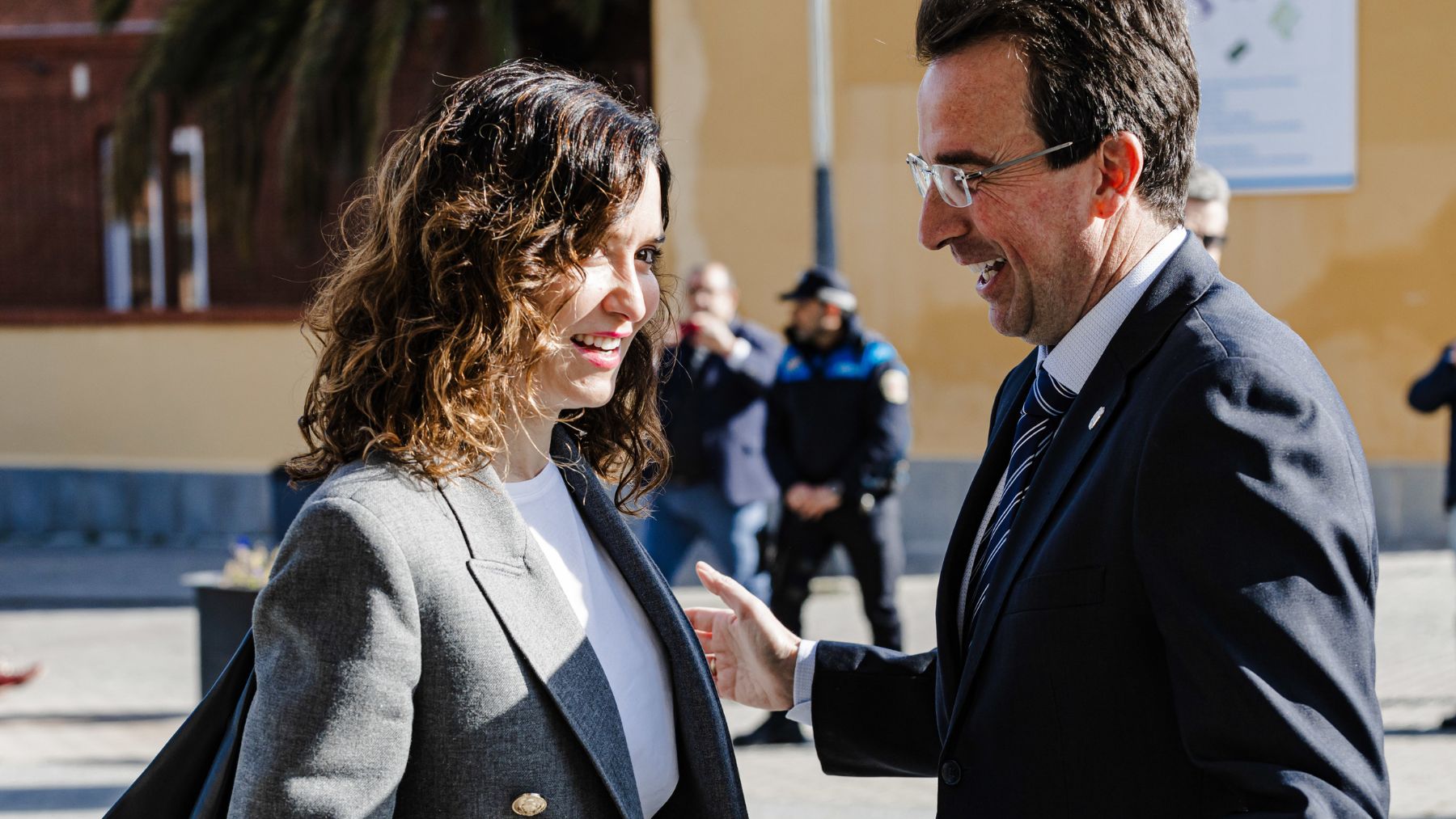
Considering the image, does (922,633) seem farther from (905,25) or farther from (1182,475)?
(1182,475)

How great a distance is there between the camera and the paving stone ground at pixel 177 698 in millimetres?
5262

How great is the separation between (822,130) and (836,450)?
440 cm

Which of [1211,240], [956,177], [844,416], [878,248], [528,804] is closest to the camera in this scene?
[528,804]

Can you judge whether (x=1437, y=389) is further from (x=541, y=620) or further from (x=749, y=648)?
(x=541, y=620)

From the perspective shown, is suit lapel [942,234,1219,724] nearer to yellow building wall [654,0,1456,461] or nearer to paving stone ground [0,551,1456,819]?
paving stone ground [0,551,1456,819]

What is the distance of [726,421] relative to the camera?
6.96 meters

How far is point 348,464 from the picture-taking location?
6.05ft

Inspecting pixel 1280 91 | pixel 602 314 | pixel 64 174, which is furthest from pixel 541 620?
pixel 64 174

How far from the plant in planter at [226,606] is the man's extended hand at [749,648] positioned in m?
3.27

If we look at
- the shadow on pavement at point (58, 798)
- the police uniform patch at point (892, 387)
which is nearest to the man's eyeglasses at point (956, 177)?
the police uniform patch at point (892, 387)

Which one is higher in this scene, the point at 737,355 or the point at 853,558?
the point at 737,355

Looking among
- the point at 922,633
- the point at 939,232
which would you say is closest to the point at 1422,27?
the point at 922,633

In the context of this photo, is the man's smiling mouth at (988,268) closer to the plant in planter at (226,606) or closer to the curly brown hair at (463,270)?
the curly brown hair at (463,270)

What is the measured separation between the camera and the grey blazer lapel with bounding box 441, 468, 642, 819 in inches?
72.0
